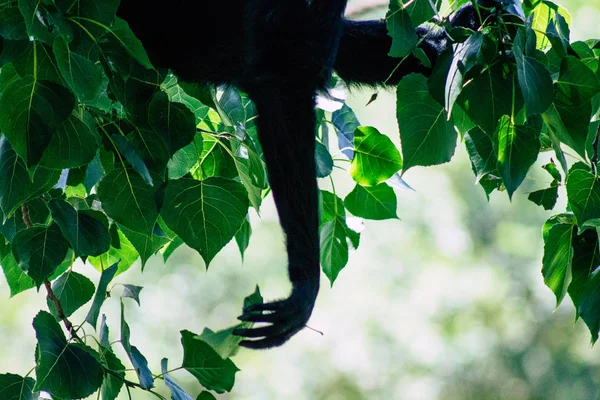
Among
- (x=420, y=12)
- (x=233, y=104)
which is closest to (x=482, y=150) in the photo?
(x=420, y=12)

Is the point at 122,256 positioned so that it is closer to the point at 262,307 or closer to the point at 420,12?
the point at 262,307

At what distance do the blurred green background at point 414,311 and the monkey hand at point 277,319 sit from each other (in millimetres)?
4959

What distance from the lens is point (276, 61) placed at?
105cm

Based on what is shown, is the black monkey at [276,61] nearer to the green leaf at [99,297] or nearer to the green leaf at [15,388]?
the green leaf at [99,297]

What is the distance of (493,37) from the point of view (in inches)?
35.7

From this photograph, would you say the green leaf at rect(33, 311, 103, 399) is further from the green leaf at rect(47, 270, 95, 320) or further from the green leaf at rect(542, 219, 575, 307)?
the green leaf at rect(542, 219, 575, 307)

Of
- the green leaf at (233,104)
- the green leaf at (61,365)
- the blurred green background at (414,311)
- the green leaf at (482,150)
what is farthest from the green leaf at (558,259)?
the blurred green background at (414,311)

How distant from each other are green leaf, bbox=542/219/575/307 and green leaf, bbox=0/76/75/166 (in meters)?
0.65

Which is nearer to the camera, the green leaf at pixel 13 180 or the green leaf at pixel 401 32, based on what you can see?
the green leaf at pixel 13 180

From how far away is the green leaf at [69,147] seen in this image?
0.79 metres

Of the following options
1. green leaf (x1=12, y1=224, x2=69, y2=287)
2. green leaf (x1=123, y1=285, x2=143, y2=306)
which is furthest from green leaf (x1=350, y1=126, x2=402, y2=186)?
green leaf (x1=12, y1=224, x2=69, y2=287)

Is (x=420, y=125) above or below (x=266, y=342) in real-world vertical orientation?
above

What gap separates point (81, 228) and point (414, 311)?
213 inches

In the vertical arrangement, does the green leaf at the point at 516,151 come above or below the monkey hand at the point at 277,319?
above
